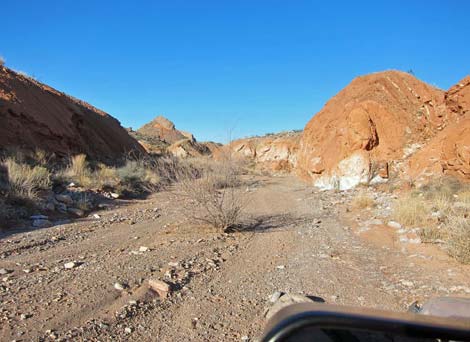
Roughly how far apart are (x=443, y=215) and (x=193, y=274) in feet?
17.8

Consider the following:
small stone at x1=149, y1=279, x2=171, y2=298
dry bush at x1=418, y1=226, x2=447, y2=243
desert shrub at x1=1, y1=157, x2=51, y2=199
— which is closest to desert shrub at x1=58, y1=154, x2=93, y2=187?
desert shrub at x1=1, y1=157, x2=51, y2=199

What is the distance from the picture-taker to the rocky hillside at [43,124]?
16.4m

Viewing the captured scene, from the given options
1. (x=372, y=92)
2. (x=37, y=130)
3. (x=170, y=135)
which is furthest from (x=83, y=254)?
(x=170, y=135)

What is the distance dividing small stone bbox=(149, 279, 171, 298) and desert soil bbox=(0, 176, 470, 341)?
75mm

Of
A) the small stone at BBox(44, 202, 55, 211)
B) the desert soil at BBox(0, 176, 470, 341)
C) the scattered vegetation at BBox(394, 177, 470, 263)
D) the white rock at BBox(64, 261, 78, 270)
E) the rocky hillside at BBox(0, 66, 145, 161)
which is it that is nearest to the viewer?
the desert soil at BBox(0, 176, 470, 341)

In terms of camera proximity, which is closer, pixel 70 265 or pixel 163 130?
pixel 70 265

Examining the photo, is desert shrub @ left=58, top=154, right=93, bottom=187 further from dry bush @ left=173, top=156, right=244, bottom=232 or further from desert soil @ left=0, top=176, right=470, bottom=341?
dry bush @ left=173, top=156, right=244, bottom=232

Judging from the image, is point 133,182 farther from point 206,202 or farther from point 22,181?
point 206,202

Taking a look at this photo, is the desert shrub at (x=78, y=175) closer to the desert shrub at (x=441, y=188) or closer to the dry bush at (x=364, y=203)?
the dry bush at (x=364, y=203)

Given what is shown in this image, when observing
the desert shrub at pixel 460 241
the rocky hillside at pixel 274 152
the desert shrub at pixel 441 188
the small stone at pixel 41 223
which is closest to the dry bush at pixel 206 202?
the small stone at pixel 41 223

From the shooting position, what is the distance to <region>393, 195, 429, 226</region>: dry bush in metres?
7.65

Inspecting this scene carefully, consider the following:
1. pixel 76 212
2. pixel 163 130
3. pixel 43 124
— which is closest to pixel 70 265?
pixel 76 212

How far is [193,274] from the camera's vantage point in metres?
5.13

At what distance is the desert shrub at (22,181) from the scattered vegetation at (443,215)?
30.9 feet
